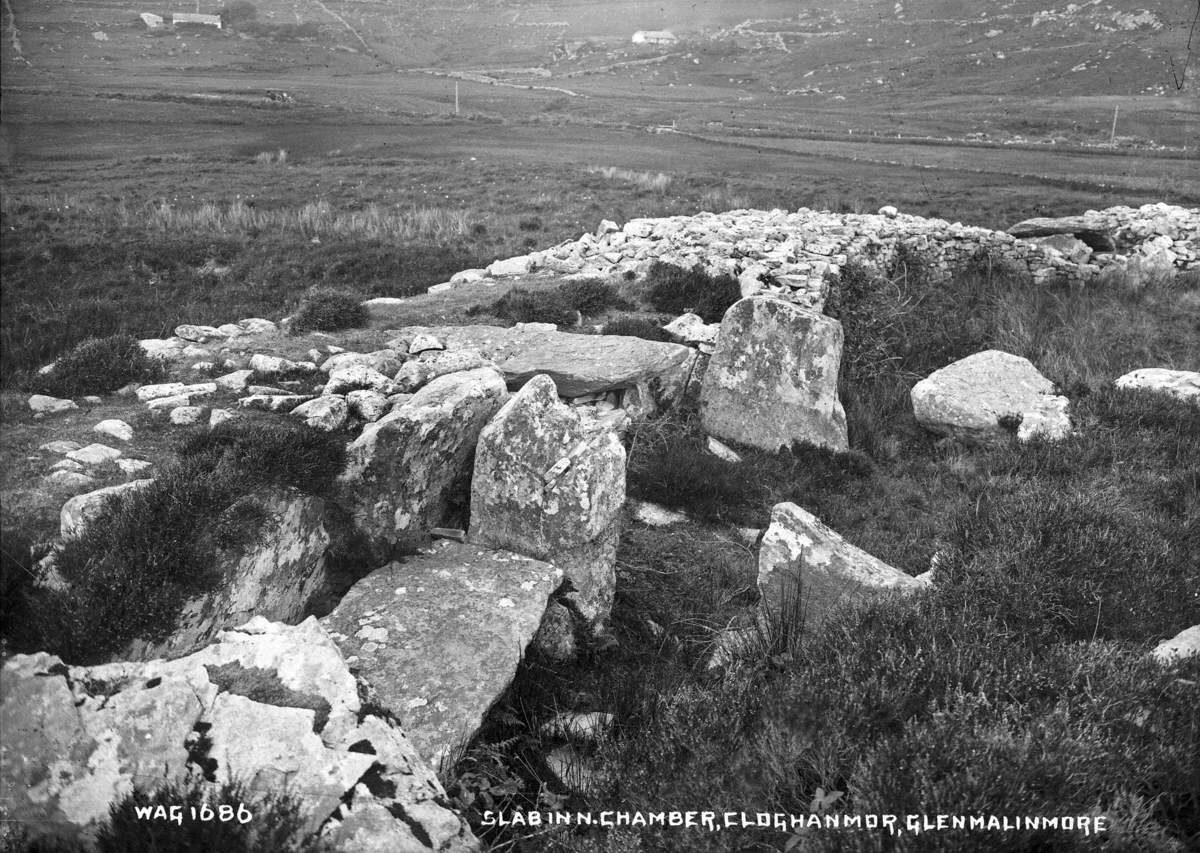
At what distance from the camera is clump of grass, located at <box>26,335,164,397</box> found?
A: 8.30m

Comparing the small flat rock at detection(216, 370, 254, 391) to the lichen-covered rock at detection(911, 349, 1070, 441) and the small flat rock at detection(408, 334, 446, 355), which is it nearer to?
the small flat rock at detection(408, 334, 446, 355)

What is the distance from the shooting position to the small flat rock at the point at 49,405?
7.65 meters

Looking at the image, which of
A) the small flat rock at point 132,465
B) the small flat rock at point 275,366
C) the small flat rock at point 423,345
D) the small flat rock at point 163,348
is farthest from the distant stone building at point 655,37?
the small flat rock at point 132,465

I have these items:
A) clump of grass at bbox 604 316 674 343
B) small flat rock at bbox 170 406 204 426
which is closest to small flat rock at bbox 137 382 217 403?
small flat rock at bbox 170 406 204 426

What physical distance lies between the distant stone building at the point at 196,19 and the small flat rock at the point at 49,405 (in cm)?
1667

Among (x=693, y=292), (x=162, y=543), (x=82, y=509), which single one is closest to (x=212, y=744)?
(x=162, y=543)

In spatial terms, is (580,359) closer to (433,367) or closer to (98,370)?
(433,367)

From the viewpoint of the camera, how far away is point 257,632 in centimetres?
412

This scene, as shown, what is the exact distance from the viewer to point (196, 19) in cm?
2180

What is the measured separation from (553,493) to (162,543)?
2.84 metres

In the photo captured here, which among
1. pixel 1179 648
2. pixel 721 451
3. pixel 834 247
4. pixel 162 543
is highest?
pixel 834 247

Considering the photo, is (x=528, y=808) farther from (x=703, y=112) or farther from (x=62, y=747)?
(x=703, y=112)

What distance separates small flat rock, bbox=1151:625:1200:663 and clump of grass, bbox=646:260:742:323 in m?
8.34

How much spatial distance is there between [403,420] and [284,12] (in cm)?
2308
